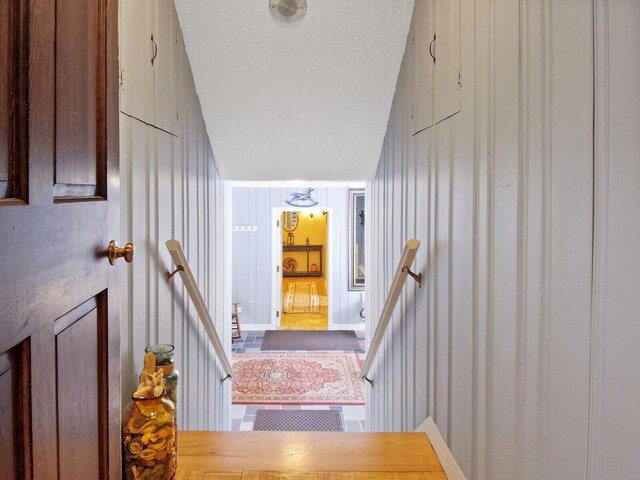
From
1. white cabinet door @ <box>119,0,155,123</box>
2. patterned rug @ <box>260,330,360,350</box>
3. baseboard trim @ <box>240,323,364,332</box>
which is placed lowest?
patterned rug @ <box>260,330,360,350</box>

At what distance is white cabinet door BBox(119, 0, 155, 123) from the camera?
1419mm

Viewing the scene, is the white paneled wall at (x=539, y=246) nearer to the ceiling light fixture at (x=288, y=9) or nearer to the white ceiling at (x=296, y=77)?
the white ceiling at (x=296, y=77)

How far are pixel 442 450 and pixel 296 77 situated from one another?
1826 millimetres

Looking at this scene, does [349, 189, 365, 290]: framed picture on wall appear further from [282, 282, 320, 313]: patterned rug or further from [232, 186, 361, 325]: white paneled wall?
[282, 282, 320, 313]: patterned rug

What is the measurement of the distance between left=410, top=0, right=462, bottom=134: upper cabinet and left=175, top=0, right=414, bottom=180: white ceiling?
0.21 metres

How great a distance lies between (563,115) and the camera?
812 millimetres

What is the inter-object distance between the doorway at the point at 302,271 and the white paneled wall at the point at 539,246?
586 centimetres

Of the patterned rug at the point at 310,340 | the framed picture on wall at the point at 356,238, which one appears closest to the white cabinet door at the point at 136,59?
the patterned rug at the point at 310,340

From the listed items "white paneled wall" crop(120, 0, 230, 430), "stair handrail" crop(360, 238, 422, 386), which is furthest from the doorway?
"stair handrail" crop(360, 238, 422, 386)

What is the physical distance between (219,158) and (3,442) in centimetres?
253

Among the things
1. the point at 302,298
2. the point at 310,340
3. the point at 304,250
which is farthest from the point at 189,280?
the point at 304,250

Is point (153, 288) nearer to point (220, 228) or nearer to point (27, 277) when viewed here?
point (27, 277)

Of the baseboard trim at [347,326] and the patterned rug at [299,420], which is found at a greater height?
the baseboard trim at [347,326]

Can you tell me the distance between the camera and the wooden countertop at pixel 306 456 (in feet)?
4.76
